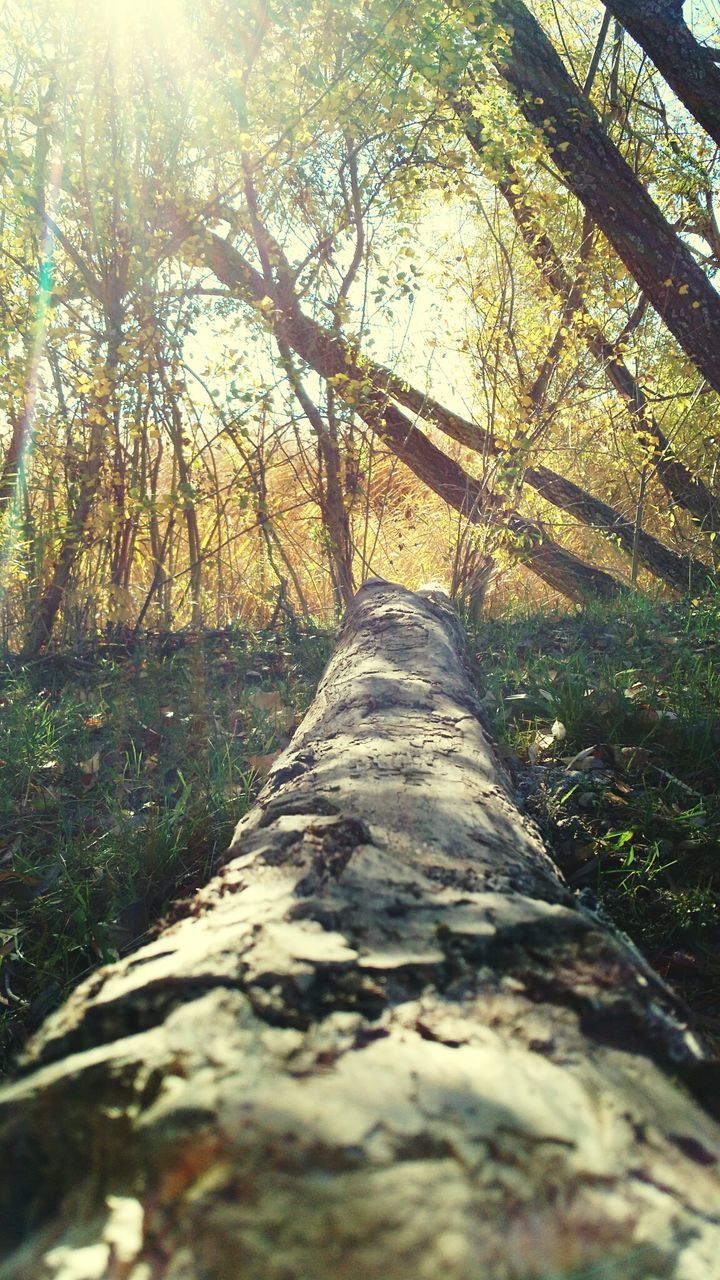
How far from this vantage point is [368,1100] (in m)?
0.76

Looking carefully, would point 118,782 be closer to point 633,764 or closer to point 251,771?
point 251,771

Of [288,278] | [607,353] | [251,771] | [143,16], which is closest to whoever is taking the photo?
[251,771]

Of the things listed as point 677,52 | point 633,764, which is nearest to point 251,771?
point 633,764

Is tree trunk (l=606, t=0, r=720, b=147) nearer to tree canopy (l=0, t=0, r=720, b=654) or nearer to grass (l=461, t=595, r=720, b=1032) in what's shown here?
tree canopy (l=0, t=0, r=720, b=654)

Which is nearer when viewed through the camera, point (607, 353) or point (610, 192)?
point (610, 192)

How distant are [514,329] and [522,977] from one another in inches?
200

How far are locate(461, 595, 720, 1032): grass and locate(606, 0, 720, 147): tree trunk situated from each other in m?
3.12

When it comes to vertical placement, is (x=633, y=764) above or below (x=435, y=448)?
below

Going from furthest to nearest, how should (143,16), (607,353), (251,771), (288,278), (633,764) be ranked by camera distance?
(607,353), (288,278), (143,16), (251,771), (633,764)

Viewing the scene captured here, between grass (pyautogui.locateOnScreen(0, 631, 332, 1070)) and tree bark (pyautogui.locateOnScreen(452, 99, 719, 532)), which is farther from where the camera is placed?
tree bark (pyautogui.locateOnScreen(452, 99, 719, 532))

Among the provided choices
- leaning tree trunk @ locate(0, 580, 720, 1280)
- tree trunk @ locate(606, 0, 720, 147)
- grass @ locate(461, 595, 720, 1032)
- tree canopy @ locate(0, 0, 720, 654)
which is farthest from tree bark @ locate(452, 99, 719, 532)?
leaning tree trunk @ locate(0, 580, 720, 1280)

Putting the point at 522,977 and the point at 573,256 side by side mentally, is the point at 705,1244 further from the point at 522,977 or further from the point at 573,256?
the point at 573,256

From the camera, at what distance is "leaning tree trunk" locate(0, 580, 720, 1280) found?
0.64 meters

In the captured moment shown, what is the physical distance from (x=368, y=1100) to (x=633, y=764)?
2.40m
